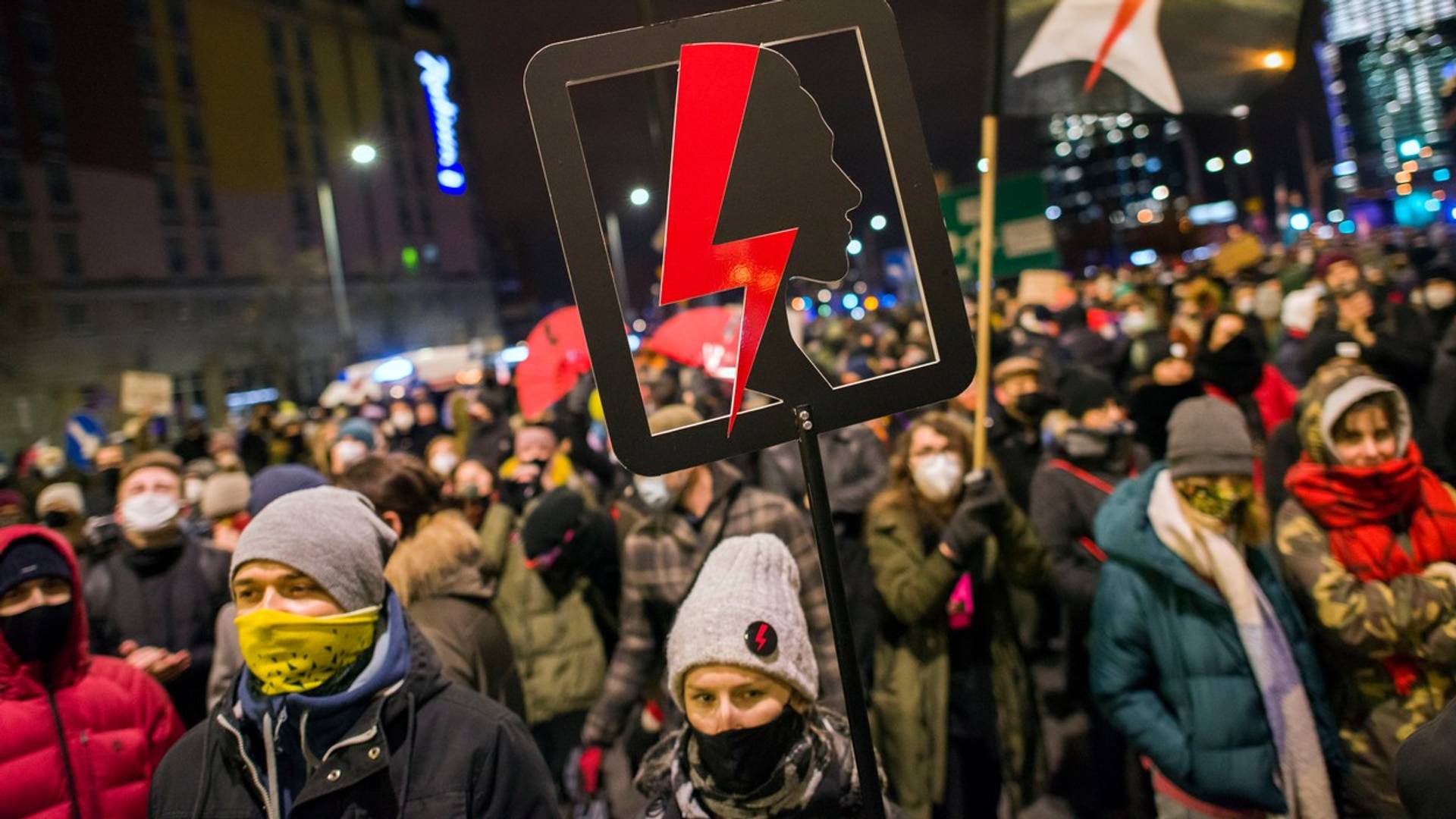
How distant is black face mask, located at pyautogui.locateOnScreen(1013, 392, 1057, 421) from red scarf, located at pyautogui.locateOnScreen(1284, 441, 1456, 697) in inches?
97.6

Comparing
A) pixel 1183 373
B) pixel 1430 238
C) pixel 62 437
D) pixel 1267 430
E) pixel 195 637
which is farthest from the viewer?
pixel 62 437

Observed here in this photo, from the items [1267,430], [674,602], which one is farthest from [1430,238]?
[674,602]

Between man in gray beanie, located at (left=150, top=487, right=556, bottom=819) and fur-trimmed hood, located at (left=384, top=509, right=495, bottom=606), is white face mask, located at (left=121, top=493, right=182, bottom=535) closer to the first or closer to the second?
fur-trimmed hood, located at (left=384, top=509, right=495, bottom=606)

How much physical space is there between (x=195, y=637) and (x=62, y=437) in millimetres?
38201

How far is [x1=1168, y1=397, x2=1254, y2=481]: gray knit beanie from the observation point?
10.8 feet

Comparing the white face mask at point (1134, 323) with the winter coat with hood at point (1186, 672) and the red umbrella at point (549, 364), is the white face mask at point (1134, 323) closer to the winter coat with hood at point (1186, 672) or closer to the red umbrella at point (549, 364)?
the red umbrella at point (549, 364)

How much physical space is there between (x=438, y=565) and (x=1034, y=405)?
3.70m

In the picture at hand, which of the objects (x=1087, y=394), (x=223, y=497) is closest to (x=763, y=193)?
(x=1087, y=394)

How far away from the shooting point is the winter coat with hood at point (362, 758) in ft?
7.16

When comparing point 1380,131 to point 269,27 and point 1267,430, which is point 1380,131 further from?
point 1267,430

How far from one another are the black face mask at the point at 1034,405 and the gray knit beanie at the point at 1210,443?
2.42 metres

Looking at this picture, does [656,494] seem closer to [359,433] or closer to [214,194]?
[359,433]

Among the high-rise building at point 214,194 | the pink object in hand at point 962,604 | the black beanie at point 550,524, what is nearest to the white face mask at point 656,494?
the black beanie at point 550,524

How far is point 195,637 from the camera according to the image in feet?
14.8
